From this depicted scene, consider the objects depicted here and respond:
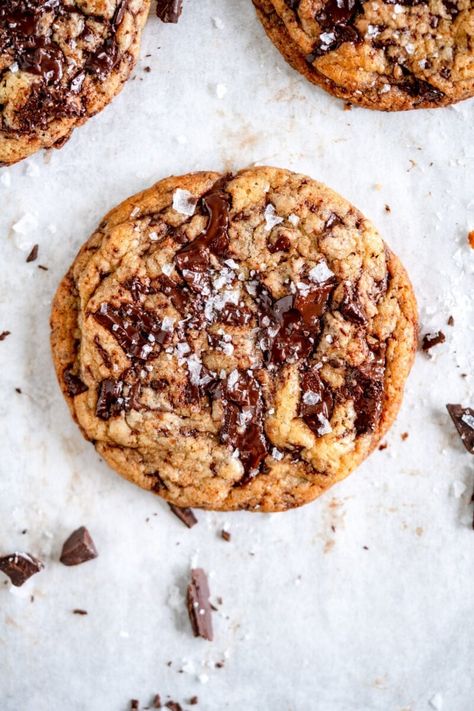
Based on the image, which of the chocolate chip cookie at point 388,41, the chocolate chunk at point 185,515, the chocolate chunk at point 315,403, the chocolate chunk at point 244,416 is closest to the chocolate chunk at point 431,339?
the chocolate chunk at point 315,403

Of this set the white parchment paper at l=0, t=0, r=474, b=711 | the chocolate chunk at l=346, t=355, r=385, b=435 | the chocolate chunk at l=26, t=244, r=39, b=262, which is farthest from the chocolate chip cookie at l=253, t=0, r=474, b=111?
the chocolate chunk at l=26, t=244, r=39, b=262

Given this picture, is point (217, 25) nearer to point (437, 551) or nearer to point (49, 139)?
point (49, 139)

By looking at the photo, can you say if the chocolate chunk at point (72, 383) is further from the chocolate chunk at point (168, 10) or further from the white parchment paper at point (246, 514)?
the chocolate chunk at point (168, 10)

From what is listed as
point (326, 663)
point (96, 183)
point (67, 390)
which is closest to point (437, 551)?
point (326, 663)

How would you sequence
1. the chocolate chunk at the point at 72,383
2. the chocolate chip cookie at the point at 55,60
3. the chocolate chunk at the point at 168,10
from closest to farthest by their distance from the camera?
the chocolate chip cookie at the point at 55,60, the chocolate chunk at the point at 72,383, the chocolate chunk at the point at 168,10

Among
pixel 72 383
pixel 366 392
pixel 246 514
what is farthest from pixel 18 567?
pixel 366 392

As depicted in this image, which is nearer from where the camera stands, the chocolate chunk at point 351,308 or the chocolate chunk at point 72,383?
the chocolate chunk at point 351,308
